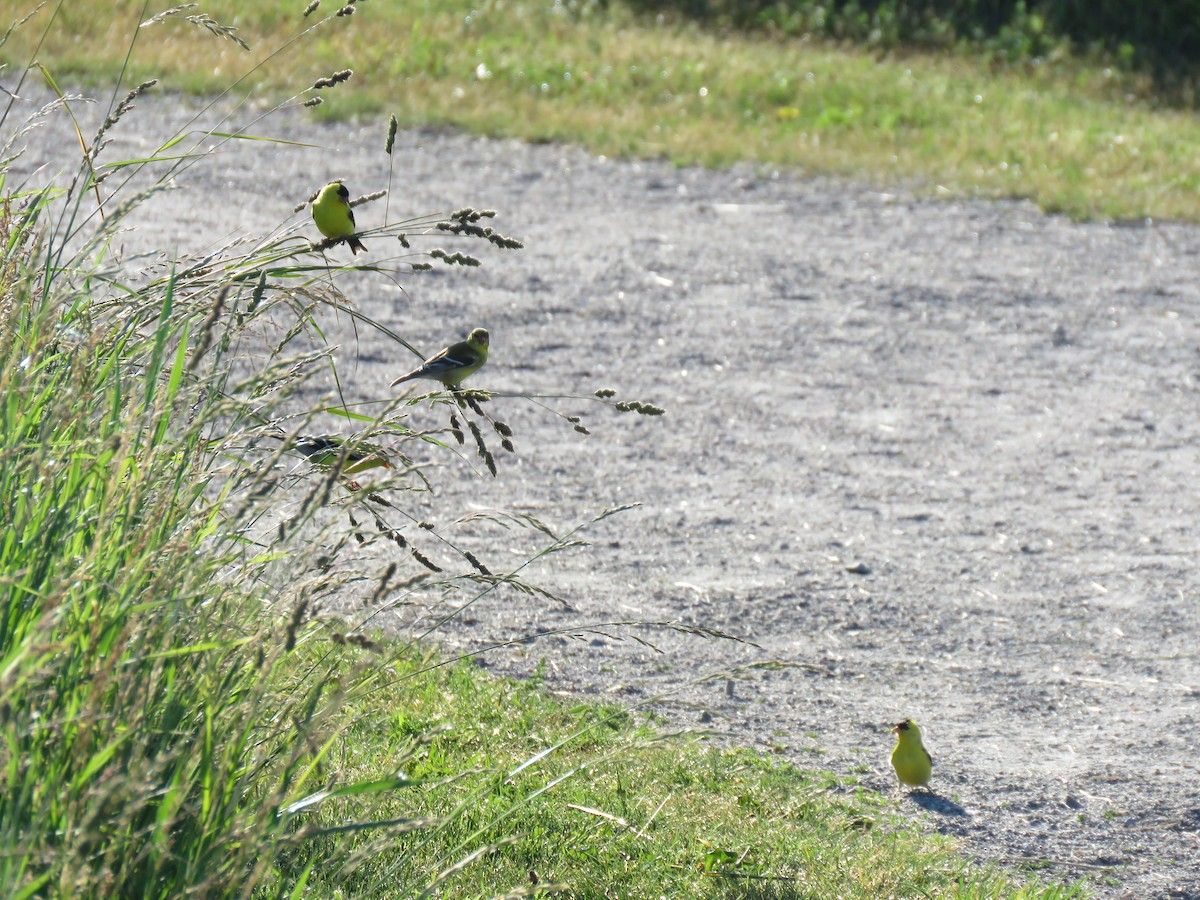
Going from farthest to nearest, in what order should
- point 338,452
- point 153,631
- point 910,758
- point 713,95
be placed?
1. point 713,95
2. point 910,758
3. point 338,452
4. point 153,631

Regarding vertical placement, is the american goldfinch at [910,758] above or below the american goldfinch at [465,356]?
below

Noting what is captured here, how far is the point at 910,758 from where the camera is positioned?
393 cm

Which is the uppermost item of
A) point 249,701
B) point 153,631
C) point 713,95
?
point 153,631

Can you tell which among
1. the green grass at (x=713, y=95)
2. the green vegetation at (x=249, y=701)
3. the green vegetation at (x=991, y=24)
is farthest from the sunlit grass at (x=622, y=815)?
the green vegetation at (x=991, y=24)

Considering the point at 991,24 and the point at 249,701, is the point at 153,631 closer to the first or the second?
the point at 249,701

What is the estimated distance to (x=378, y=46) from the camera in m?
13.5

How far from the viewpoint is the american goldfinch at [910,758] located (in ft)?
12.9

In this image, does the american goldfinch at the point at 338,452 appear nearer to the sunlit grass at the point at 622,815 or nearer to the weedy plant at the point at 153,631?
the weedy plant at the point at 153,631

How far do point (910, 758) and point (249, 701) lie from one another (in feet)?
7.24

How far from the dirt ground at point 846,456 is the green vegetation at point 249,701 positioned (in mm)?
361

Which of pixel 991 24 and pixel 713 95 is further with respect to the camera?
pixel 991 24

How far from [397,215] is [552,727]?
586 cm

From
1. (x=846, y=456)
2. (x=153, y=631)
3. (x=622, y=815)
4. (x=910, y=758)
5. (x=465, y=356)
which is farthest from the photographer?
(x=846, y=456)

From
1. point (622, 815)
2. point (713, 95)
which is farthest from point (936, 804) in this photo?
point (713, 95)
